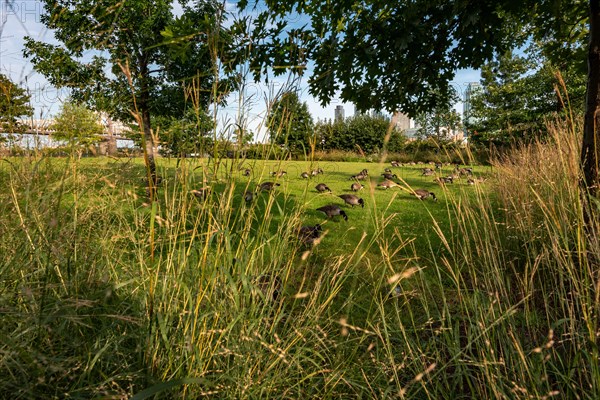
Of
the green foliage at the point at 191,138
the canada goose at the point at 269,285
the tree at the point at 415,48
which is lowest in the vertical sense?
the canada goose at the point at 269,285

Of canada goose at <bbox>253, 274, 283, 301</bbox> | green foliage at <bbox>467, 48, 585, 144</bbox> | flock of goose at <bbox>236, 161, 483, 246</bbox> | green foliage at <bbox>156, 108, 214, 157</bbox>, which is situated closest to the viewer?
Result: green foliage at <bbox>156, 108, 214, 157</bbox>

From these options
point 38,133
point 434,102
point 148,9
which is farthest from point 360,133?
point 38,133

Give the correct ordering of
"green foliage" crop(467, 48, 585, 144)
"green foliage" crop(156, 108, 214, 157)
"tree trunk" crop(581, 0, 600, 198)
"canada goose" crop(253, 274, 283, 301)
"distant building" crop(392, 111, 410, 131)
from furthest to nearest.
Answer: "green foliage" crop(467, 48, 585, 144)
"tree trunk" crop(581, 0, 600, 198)
"canada goose" crop(253, 274, 283, 301)
"green foliage" crop(156, 108, 214, 157)
"distant building" crop(392, 111, 410, 131)

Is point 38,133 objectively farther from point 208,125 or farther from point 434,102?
point 434,102

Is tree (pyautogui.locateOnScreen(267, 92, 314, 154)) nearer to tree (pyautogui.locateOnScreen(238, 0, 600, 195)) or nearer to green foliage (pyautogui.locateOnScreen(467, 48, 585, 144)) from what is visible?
tree (pyautogui.locateOnScreen(238, 0, 600, 195))

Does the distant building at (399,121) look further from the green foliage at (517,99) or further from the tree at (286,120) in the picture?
the green foliage at (517,99)

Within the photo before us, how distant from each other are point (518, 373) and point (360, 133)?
130 ft

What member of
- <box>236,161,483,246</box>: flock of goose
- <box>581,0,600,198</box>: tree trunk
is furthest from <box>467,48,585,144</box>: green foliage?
<box>581,0,600,198</box>: tree trunk

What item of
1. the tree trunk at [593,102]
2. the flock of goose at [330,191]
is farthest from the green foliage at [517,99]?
the tree trunk at [593,102]

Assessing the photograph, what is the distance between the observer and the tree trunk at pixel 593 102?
2.78m

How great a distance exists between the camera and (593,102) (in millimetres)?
2818

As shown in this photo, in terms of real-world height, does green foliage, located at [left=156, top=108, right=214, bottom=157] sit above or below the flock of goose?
above

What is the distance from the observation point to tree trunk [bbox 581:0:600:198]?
2.78 meters

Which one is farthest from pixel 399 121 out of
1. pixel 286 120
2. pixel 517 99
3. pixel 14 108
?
pixel 517 99
